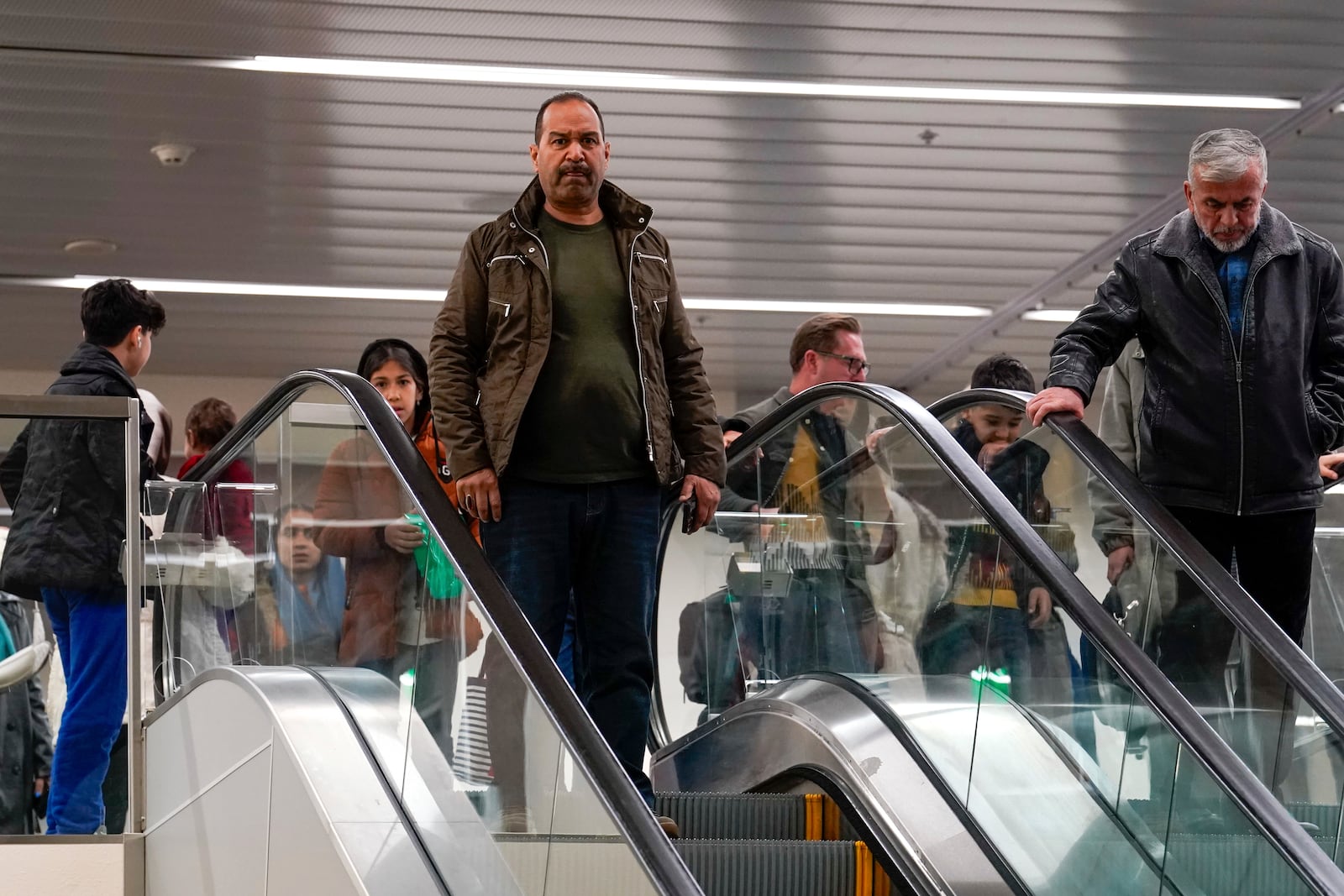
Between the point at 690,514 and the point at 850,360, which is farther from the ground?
the point at 850,360

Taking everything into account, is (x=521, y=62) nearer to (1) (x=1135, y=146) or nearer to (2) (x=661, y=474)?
(1) (x=1135, y=146)

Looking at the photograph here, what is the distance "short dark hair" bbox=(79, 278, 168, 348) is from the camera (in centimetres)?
515

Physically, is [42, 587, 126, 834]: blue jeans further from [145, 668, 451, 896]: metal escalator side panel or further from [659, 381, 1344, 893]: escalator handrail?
[659, 381, 1344, 893]: escalator handrail

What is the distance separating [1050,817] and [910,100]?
22.5 feet

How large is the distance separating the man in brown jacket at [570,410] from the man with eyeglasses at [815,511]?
1430 mm

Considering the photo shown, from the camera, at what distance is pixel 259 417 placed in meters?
4.92

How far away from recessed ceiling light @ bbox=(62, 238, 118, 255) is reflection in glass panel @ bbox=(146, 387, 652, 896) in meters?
8.77

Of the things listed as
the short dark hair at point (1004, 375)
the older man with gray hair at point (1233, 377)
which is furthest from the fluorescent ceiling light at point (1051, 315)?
the older man with gray hair at point (1233, 377)

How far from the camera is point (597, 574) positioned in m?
3.85

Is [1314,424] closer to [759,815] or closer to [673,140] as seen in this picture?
[759,815]

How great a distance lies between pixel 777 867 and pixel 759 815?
1.61ft

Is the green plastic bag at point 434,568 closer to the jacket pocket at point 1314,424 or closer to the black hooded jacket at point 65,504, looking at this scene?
the black hooded jacket at point 65,504

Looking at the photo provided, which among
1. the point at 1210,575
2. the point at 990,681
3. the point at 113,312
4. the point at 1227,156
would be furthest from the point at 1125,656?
the point at 113,312

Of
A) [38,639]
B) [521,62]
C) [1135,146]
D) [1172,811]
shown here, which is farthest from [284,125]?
[1172,811]
